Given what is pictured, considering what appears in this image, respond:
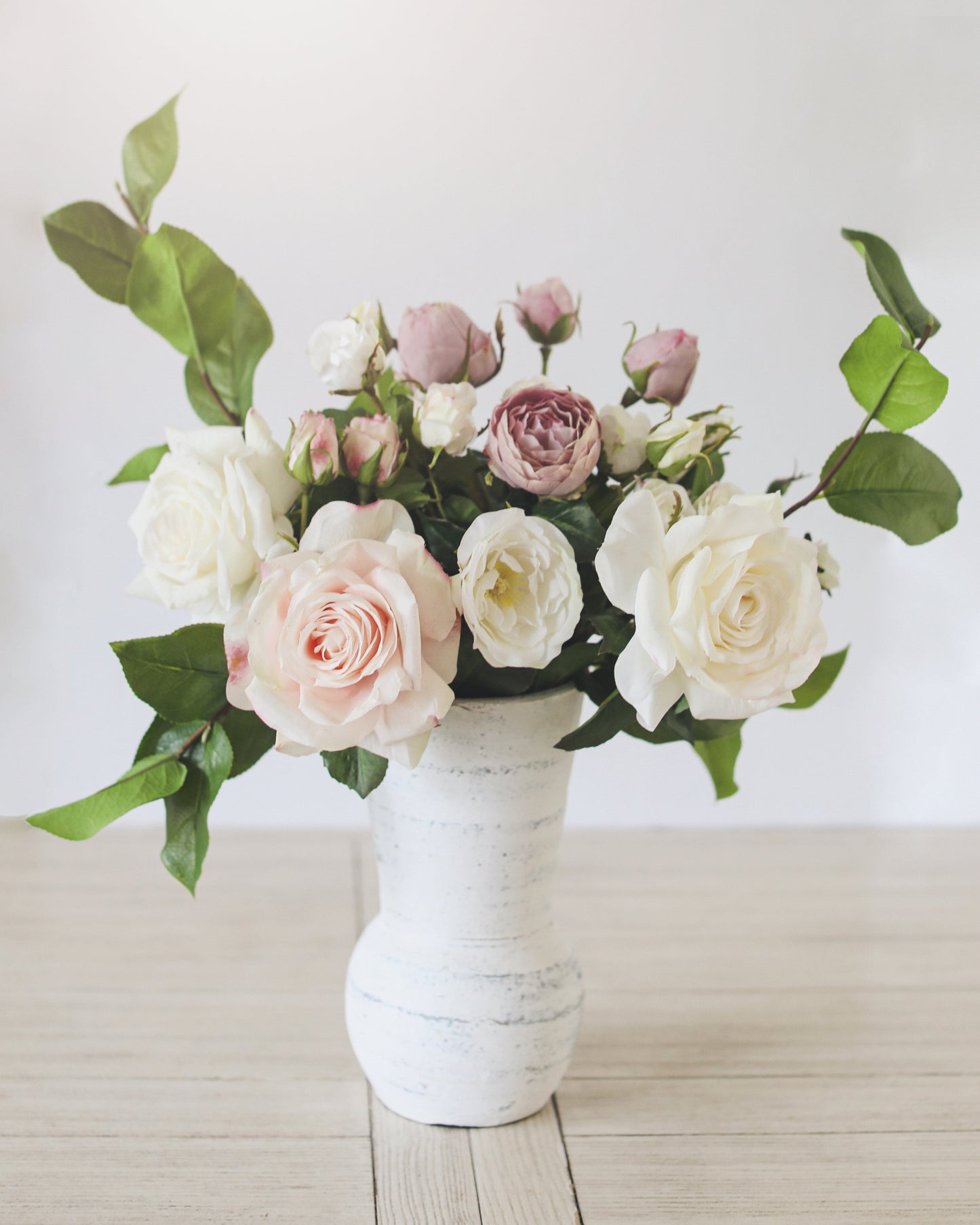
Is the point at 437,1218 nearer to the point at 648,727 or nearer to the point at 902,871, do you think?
the point at 648,727

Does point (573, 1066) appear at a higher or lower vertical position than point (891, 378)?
lower

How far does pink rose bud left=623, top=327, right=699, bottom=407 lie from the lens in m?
0.61

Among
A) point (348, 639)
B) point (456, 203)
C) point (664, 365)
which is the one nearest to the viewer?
point (348, 639)

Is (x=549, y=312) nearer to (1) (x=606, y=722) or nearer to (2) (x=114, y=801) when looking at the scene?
(1) (x=606, y=722)

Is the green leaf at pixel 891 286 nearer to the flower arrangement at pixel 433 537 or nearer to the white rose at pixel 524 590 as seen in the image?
the flower arrangement at pixel 433 537

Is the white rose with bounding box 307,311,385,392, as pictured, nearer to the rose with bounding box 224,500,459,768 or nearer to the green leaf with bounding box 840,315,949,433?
the rose with bounding box 224,500,459,768

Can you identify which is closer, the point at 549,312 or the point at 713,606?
the point at 713,606

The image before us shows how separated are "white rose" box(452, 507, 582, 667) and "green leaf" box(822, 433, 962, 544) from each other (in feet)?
0.58

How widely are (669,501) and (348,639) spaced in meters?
0.17

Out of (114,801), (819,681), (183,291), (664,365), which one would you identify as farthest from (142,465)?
(819,681)

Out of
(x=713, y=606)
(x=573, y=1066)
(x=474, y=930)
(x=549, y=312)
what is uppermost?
(x=549, y=312)

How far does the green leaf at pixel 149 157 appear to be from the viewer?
2.16 feet

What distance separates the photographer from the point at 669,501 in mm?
566

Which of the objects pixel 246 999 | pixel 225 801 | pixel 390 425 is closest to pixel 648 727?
pixel 390 425
